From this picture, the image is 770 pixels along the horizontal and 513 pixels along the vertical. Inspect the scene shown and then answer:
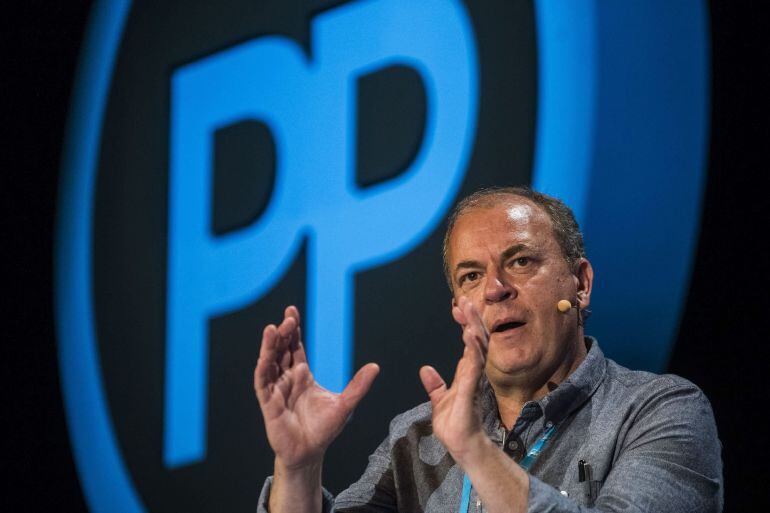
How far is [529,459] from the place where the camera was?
2033 mm

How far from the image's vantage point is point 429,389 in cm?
179

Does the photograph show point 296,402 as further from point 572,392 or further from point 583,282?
point 583,282

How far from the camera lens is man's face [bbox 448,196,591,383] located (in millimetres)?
2125

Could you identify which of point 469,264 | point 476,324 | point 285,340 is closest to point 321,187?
point 469,264

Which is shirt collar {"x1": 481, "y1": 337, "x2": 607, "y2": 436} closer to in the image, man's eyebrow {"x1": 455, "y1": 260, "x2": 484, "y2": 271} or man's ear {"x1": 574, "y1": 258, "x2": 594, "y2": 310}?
man's ear {"x1": 574, "y1": 258, "x2": 594, "y2": 310}

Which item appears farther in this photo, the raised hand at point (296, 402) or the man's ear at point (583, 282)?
the man's ear at point (583, 282)

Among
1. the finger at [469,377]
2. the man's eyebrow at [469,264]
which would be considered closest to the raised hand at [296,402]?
the finger at [469,377]

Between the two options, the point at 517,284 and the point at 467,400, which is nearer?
the point at 467,400

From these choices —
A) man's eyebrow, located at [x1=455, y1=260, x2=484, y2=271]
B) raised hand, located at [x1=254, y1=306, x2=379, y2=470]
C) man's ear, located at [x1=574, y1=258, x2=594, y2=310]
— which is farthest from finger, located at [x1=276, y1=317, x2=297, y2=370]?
man's ear, located at [x1=574, y1=258, x2=594, y2=310]

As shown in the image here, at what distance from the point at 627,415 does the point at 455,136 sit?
1.13 meters

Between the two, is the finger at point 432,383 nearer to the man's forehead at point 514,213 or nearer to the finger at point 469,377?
the finger at point 469,377

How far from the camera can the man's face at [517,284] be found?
6.97 feet

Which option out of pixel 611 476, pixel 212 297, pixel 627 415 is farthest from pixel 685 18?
pixel 212 297

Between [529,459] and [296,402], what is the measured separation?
0.52m
